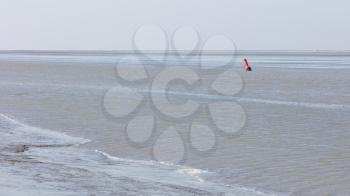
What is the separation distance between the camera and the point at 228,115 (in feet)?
57.0

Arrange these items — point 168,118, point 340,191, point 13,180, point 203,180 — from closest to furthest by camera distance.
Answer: point 13,180 → point 340,191 → point 203,180 → point 168,118

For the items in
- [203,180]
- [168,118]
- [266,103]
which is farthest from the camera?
[266,103]

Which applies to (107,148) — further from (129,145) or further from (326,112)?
(326,112)

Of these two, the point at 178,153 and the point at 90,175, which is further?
the point at 178,153

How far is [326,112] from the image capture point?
58.4 feet

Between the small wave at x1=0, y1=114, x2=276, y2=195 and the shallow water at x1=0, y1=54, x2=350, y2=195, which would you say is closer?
the small wave at x1=0, y1=114, x2=276, y2=195

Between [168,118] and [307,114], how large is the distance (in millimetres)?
3649

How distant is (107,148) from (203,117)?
195 inches

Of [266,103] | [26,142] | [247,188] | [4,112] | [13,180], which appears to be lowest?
[13,180]

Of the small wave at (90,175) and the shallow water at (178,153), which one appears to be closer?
the small wave at (90,175)

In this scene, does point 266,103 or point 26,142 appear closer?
point 26,142

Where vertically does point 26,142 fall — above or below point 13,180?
above

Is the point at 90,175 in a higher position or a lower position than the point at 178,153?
lower

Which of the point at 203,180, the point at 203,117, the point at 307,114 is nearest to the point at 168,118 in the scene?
the point at 203,117
